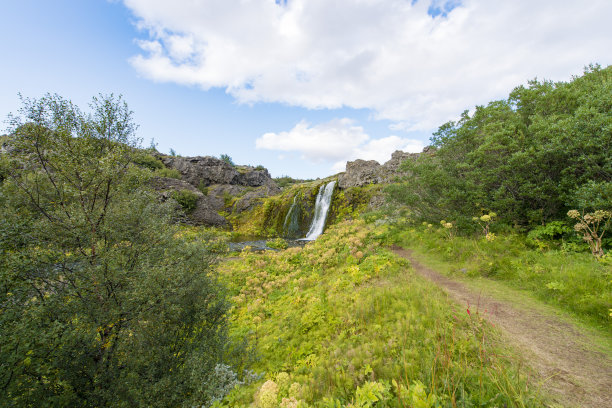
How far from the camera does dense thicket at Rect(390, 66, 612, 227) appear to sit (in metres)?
7.40

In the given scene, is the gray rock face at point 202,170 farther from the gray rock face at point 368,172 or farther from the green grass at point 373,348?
the green grass at point 373,348

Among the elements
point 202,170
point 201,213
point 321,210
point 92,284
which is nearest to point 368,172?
point 321,210

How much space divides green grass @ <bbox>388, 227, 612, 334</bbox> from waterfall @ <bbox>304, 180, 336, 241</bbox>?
17.8 m

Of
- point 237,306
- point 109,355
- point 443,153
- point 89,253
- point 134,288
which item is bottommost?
point 237,306

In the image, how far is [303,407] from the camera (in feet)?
9.62

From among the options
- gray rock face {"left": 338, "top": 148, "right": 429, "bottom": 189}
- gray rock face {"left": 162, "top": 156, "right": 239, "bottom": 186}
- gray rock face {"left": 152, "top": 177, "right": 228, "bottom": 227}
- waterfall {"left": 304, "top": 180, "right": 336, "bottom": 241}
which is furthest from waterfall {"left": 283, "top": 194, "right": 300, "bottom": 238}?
gray rock face {"left": 162, "top": 156, "right": 239, "bottom": 186}

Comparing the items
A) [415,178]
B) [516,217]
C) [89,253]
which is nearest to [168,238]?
[89,253]

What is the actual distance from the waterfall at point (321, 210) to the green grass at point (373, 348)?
62.7ft

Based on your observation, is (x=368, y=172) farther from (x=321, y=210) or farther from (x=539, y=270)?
(x=539, y=270)

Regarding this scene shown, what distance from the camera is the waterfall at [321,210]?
→ 92.9 ft

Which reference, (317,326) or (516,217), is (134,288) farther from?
(516,217)

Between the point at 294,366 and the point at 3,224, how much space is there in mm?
5757

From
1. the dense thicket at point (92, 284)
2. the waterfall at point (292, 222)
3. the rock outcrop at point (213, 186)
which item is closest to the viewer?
the dense thicket at point (92, 284)

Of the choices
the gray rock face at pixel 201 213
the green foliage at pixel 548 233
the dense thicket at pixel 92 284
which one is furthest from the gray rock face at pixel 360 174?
the dense thicket at pixel 92 284
